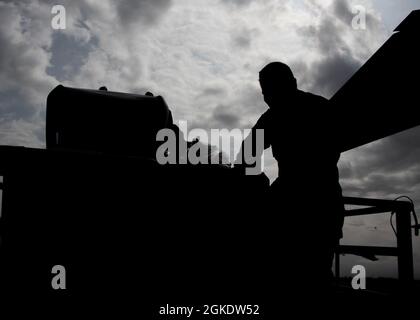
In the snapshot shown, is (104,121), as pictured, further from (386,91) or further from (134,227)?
(386,91)

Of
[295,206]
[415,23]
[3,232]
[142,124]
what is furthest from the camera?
[142,124]

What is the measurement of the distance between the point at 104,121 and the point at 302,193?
2.67m

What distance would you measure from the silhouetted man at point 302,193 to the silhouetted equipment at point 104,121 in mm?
2133

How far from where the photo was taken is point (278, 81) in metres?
2.52

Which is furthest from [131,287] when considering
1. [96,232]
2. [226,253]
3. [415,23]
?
[415,23]

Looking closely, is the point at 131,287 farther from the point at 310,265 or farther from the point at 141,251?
the point at 310,265

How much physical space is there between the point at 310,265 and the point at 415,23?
1620mm

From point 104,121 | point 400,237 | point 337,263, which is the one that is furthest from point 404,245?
point 104,121

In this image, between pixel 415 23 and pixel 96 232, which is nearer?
pixel 415 23

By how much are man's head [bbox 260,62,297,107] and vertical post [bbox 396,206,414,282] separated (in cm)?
255

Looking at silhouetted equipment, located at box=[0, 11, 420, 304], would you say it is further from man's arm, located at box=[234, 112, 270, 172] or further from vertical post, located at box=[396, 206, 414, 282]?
vertical post, located at box=[396, 206, 414, 282]

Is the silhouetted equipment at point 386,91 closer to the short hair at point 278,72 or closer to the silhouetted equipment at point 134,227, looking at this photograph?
the silhouetted equipment at point 134,227

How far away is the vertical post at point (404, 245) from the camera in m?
4.04

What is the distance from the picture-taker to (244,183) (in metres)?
2.63
